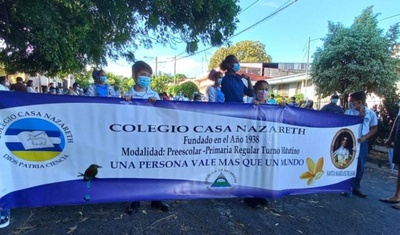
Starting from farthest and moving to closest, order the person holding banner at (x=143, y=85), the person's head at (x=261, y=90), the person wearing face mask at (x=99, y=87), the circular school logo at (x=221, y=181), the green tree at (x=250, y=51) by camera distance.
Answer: the green tree at (x=250, y=51), the person wearing face mask at (x=99, y=87), the person's head at (x=261, y=90), the person holding banner at (x=143, y=85), the circular school logo at (x=221, y=181)

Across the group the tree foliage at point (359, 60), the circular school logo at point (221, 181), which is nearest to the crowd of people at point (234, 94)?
the circular school logo at point (221, 181)

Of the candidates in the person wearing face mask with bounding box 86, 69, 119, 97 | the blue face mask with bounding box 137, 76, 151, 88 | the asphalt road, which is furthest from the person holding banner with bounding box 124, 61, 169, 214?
the person wearing face mask with bounding box 86, 69, 119, 97

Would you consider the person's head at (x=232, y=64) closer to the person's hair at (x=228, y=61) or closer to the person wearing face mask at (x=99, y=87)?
the person's hair at (x=228, y=61)

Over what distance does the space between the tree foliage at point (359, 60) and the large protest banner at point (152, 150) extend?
9.66 meters

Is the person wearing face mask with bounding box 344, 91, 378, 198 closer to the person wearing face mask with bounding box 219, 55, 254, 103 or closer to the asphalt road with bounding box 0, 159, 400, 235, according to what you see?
the asphalt road with bounding box 0, 159, 400, 235

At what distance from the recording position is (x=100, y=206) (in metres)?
3.79

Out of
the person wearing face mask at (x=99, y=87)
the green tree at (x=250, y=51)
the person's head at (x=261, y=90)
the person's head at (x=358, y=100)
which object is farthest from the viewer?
the green tree at (x=250, y=51)

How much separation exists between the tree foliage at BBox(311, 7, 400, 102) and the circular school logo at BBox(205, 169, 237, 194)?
10813 millimetres

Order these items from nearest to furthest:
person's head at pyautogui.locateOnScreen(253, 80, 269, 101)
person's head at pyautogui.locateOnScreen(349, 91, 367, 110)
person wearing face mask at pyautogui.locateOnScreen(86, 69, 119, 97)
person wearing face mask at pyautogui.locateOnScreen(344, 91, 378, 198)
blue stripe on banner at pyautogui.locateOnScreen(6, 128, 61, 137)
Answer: blue stripe on banner at pyautogui.locateOnScreen(6, 128, 61, 137), person's head at pyautogui.locateOnScreen(253, 80, 269, 101), person wearing face mask at pyautogui.locateOnScreen(344, 91, 378, 198), person's head at pyautogui.locateOnScreen(349, 91, 367, 110), person wearing face mask at pyautogui.locateOnScreen(86, 69, 119, 97)

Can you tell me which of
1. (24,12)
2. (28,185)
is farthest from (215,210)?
(24,12)

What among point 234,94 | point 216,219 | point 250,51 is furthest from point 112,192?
point 250,51

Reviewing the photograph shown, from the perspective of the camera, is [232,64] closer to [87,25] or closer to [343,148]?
[343,148]

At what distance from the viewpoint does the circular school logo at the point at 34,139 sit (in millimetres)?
2959

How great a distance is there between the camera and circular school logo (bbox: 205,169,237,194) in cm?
360
